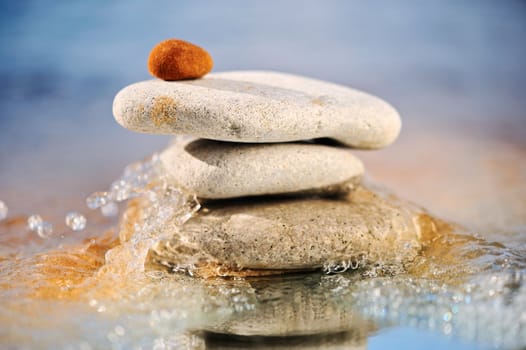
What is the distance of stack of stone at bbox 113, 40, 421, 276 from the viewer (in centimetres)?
242

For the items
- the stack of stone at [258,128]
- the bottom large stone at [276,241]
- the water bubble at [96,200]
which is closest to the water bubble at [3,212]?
the water bubble at [96,200]

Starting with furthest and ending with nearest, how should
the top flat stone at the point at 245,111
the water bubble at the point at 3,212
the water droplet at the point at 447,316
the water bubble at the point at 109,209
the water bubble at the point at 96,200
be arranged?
the water bubble at the point at 3,212, the water bubble at the point at 109,209, the water bubble at the point at 96,200, the top flat stone at the point at 245,111, the water droplet at the point at 447,316

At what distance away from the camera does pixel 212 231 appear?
8.01 ft

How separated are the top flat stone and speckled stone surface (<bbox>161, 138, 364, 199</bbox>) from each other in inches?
3.1

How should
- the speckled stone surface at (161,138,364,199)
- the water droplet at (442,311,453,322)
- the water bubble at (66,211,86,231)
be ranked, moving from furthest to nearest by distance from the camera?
the water bubble at (66,211,86,231), the speckled stone surface at (161,138,364,199), the water droplet at (442,311,453,322)

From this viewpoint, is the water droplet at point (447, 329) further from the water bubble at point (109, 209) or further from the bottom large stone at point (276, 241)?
the water bubble at point (109, 209)

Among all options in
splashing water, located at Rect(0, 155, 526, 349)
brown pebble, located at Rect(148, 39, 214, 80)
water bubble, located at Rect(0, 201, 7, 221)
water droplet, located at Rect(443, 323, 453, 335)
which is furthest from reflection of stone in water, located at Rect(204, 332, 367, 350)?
water bubble, located at Rect(0, 201, 7, 221)

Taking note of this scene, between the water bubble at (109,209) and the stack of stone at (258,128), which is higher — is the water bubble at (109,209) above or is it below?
below

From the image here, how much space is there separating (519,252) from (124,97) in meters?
1.64

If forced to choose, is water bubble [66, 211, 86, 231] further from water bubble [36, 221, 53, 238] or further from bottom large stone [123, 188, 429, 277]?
bottom large stone [123, 188, 429, 277]

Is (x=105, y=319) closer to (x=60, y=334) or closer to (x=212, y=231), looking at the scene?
(x=60, y=334)

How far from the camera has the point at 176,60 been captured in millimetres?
2598

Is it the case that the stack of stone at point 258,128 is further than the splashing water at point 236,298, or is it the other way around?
the stack of stone at point 258,128

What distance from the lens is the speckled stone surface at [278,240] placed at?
2.42 meters
